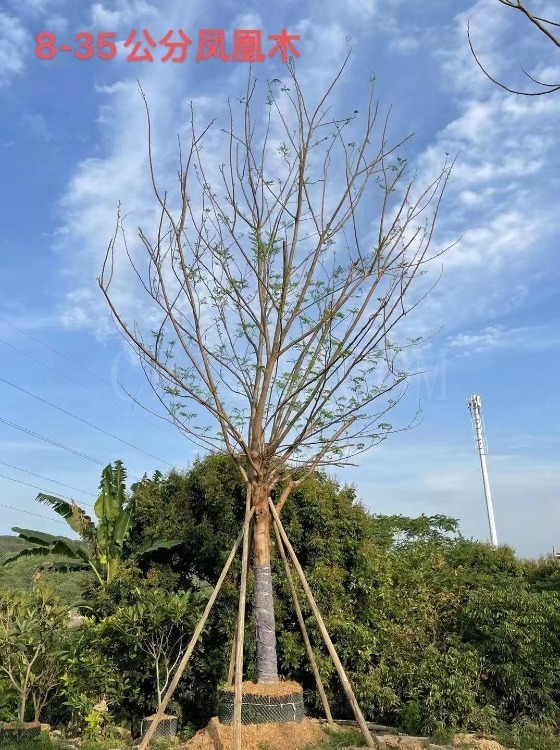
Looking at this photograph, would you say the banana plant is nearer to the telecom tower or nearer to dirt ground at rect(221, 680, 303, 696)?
dirt ground at rect(221, 680, 303, 696)

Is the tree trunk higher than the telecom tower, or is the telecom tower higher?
the telecom tower

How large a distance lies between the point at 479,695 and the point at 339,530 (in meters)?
2.22

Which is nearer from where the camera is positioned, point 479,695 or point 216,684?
point 479,695

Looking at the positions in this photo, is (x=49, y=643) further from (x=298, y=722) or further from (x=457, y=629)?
(x=457, y=629)

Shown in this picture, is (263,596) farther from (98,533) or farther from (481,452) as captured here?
(481,452)

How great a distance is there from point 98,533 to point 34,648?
7.95 ft

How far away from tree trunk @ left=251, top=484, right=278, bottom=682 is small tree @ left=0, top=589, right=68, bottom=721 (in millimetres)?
2326

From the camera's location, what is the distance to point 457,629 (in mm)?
7109

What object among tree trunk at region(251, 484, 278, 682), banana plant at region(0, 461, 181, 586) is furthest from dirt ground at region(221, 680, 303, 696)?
banana plant at region(0, 461, 181, 586)

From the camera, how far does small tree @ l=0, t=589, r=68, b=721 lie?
6336 mm

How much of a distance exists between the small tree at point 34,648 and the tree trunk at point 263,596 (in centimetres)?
233

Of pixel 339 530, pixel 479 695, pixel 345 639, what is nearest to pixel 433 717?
pixel 479 695

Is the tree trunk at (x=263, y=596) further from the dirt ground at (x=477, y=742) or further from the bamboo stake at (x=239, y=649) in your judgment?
the dirt ground at (x=477, y=742)

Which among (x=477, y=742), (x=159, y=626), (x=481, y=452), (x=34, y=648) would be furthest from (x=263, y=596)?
(x=481, y=452)
